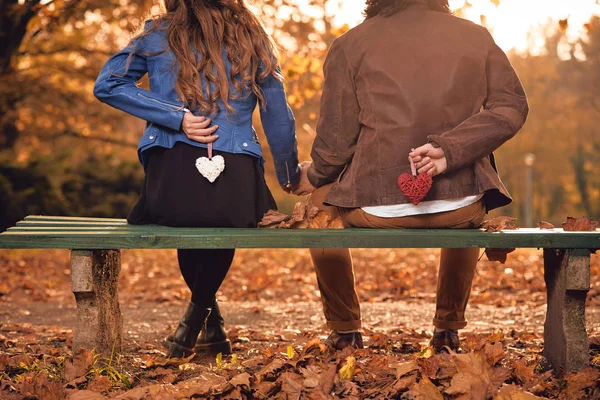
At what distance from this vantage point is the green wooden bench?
3.14 metres

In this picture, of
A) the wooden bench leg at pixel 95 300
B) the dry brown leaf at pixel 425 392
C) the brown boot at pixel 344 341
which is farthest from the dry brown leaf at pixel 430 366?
the wooden bench leg at pixel 95 300

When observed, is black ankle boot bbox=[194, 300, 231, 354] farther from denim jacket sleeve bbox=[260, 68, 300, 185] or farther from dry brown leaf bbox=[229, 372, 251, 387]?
dry brown leaf bbox=[229, 372, 251, 387]

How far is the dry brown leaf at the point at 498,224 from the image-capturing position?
133 inches

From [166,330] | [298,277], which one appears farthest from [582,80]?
[166,330]

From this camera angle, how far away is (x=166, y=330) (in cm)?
501

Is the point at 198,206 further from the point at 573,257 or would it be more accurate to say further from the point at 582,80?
the point at 582,80

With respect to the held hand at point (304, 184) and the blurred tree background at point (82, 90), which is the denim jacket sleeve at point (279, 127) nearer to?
the held hand at point (304, 184)

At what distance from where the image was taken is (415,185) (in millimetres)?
3307

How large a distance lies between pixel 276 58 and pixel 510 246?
60.0 inches

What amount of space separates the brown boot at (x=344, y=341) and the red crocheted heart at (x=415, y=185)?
88cm

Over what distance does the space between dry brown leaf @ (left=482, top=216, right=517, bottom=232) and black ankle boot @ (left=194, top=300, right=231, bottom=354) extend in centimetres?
152

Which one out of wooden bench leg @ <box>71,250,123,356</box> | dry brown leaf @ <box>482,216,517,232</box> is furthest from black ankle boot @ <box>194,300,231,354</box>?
dry brown leaf @ <box>482,216,517,232</box>

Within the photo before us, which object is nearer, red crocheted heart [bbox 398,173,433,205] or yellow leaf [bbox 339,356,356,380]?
yellow leaf [bbox 339,356,356,380]

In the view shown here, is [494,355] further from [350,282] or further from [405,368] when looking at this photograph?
[350,282]
